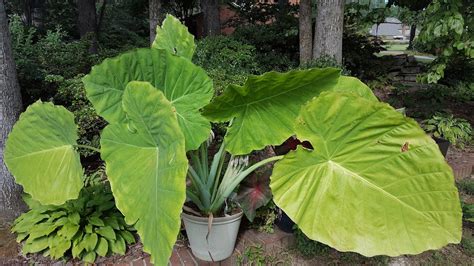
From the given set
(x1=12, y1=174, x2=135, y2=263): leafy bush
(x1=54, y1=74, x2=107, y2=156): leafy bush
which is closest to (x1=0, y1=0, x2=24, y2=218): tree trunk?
(x1=12, y1=174, x2=135, y2=263): leafy bush

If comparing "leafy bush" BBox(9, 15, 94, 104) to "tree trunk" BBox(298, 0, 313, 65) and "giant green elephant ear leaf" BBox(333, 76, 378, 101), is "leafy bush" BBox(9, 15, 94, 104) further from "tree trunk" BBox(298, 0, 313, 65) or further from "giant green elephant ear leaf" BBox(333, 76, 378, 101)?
"tree trunk" BBox(298, 0, 313, 65)

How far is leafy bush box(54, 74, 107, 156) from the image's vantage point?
250cm

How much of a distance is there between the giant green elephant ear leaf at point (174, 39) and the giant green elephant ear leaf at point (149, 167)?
2.77ft

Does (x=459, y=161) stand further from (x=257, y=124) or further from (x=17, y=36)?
(x=17, y=36)

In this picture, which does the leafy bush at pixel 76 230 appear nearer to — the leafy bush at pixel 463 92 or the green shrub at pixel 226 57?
the green shrub at pixel 226 57

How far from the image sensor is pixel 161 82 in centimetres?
154

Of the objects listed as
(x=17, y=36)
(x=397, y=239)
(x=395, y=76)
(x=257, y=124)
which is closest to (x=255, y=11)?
(x=395, y=76)

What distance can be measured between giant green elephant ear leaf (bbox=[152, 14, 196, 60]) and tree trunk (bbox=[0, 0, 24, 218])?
0.85 meters

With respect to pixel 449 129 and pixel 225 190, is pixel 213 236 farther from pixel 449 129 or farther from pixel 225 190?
pixel 449 129

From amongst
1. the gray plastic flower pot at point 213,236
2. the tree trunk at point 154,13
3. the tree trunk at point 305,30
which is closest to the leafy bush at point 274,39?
the tree trunk at point 305,30

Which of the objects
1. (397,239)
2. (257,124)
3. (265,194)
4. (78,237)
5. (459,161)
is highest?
(257,124)

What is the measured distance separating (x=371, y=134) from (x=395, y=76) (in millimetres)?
5035

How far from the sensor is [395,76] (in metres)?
5.68

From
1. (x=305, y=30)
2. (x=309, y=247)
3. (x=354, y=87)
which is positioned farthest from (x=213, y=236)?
(x=305, y=30)
